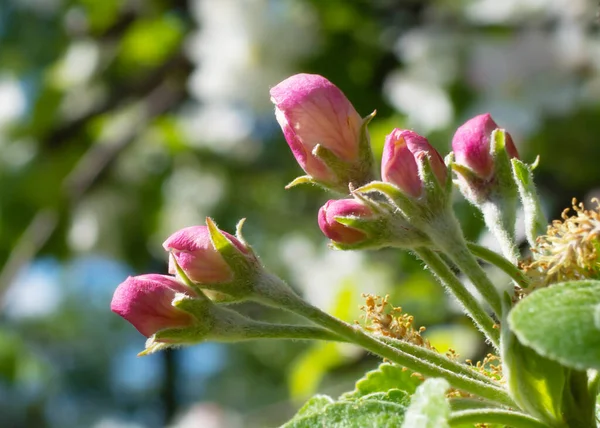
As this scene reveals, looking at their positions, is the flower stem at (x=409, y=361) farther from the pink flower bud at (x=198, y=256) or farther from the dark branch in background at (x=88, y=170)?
the dark branch in background at (x=88, y=170)

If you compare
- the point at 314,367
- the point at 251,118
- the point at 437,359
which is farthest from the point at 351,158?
the point at 251,118

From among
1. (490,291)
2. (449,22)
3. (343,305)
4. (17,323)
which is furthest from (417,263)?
(17,323)

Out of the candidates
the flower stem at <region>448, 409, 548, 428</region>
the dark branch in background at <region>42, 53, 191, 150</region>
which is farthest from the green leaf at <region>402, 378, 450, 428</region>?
the dark branch in background at <region>42, 53, 191, 150</region>

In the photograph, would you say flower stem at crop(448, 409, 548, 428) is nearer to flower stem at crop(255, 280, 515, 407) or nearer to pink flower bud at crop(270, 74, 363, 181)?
flower stem at crop(255, 280, 515, 407)

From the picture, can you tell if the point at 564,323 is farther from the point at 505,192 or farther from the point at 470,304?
the point at 505,192

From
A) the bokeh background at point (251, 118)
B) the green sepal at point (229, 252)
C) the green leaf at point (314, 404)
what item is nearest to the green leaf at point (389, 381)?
the green leaf at point (314, 404)

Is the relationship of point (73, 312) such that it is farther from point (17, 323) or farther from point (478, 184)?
point (478, 184)
